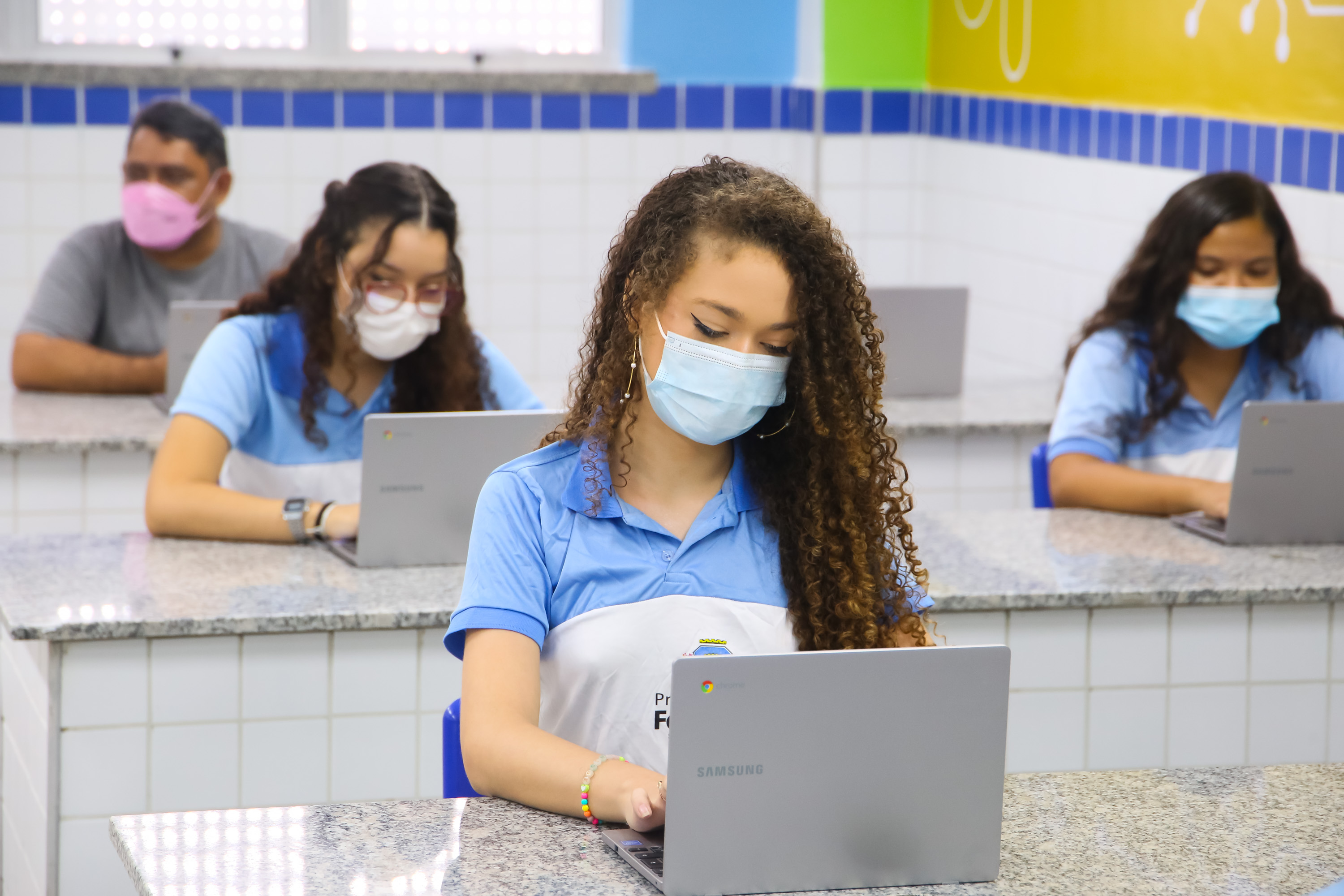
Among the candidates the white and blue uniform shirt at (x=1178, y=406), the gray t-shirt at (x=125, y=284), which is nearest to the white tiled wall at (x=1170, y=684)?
the white and blue uniform shirt at (x=1178, y=406)

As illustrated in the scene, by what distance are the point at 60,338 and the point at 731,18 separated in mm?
2738

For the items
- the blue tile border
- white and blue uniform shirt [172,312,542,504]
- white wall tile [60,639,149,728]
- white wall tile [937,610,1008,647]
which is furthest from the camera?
the blue tile border

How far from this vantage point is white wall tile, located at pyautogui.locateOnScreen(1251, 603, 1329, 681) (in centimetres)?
231

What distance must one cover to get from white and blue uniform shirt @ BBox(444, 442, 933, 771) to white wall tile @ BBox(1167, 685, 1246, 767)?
965mm

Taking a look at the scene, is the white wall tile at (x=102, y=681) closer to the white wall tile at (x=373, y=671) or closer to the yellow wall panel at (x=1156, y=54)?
the white wall tile at (x=373, y=671)

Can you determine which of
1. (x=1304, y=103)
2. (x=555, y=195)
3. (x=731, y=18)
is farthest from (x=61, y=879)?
(x=731, y=18)

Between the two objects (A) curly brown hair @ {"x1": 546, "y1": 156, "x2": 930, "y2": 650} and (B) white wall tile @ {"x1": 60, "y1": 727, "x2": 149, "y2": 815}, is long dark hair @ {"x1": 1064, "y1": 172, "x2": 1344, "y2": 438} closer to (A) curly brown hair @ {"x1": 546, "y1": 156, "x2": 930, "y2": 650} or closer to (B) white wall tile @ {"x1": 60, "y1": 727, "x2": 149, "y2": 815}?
(A) curly brown hair @ {"x1": 546, "y1": 156, "x2": 930, "y2": 650}

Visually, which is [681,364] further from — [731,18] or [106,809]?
[731,18]

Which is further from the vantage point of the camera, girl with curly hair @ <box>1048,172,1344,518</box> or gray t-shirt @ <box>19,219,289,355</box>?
gray t-shirt @ <box>19,219,289,355</box>

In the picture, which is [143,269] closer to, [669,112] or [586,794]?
[669,112]

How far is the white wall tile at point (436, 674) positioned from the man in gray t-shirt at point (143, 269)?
5.96 feet

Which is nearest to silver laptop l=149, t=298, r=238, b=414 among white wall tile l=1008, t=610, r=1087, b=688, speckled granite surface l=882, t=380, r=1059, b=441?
speckled granite surface l=882, t=380, r=1059, b=441

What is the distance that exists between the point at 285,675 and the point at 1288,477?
1.64m

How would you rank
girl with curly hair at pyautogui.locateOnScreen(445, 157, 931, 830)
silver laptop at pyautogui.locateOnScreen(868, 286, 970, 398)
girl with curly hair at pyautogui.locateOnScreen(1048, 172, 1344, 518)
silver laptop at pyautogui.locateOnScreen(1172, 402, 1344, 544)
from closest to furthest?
girl with curly hair at pyautogui.locateOnScreen(445, 157, 931, 830), silver laptop at pyautogui.locateOnScreen(1172, 402, 1344, 544), girl with curly hair at pyautogui.locateOnScreen(1048, 172, 1344, 518), silver laptop at pyautogui.locateOnScreen(868, 286, 970, 398)
